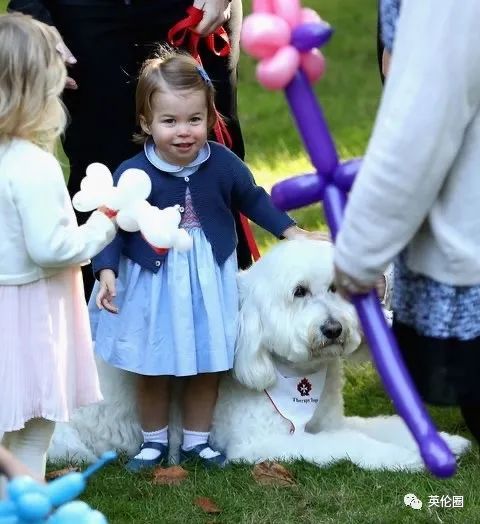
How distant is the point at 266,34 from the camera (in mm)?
2949

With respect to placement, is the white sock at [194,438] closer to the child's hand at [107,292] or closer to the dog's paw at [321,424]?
the dog's paw at [321,424]

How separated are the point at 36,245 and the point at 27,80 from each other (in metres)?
0.45

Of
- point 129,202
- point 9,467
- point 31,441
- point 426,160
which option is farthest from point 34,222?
point 426,160

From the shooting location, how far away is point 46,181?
11.9 ft

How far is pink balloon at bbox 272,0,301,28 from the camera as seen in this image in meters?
3.00

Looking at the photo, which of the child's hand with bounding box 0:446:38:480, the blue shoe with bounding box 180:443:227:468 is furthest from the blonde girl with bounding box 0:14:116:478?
the child's hand with bounding box 0:446:38:480

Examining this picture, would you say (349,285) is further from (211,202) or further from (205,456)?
(205,456)

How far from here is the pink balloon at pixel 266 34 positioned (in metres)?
2.96

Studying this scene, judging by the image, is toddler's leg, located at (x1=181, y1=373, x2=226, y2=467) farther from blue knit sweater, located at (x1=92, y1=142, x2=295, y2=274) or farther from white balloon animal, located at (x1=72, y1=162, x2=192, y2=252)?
white balloon animal, located at (x1=72, y1=162, x2=192, y2=252)

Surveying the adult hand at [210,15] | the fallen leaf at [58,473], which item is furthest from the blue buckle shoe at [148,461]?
the adult hand at [210,15]

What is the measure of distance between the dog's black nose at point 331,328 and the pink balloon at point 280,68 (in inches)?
54.7

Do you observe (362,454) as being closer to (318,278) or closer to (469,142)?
(318,278)

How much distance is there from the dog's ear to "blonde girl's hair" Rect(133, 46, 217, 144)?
614mm

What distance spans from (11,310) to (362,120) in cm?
599
